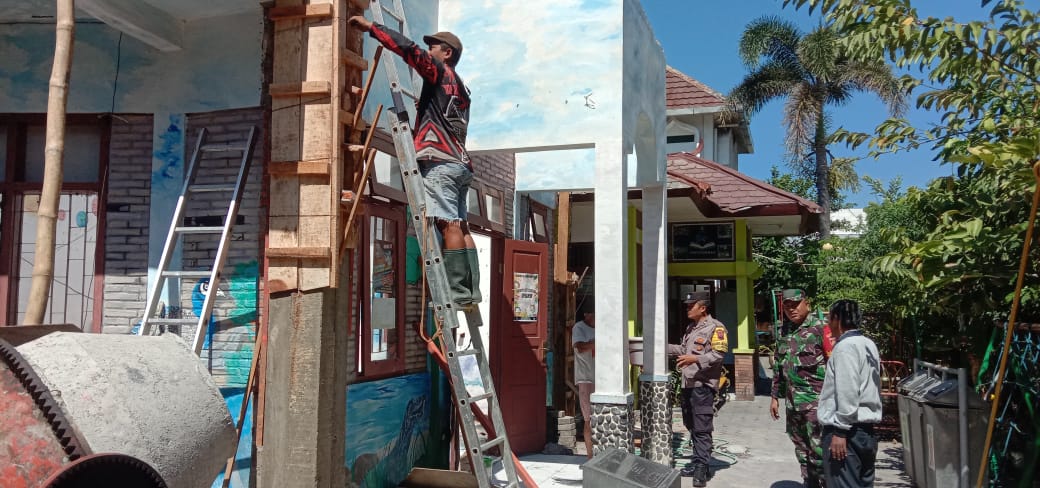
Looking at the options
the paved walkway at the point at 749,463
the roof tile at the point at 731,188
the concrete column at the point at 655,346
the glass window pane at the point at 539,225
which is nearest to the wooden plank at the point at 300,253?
the paved walkway at the point at 749,463

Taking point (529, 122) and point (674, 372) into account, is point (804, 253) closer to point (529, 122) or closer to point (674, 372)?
point (674, 372)

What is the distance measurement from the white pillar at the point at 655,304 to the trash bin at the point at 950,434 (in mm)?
3322

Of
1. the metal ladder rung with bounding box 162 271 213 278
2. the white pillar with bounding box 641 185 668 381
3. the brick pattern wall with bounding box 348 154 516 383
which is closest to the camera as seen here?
the metal ladder rung with bounding box 162 271 213 278

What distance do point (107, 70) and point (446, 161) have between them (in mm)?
2969

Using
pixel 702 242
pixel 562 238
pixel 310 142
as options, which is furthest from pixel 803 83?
pixel 310 142

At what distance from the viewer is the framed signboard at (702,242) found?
1736 centimetres

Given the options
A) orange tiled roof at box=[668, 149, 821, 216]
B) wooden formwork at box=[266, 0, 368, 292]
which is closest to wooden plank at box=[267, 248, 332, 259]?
wooden formwork at box=[266, 0, 368, 292]

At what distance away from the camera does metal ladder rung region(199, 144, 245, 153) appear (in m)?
6.08

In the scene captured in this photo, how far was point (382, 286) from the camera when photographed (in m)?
7.20

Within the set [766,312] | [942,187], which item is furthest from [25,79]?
[766,312]

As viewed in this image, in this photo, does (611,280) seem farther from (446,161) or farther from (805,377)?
(446,161)

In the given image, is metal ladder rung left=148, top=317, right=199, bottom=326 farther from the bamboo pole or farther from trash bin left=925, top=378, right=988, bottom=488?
trash bin left=925, top=378, right=988, bottom=488

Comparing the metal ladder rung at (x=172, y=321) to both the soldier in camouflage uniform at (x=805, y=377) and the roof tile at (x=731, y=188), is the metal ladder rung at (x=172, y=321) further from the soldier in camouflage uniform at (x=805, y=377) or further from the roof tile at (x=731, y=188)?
the roof tile at (x=731, y=188)

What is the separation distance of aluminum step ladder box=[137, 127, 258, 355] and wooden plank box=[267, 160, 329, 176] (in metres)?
0.72
